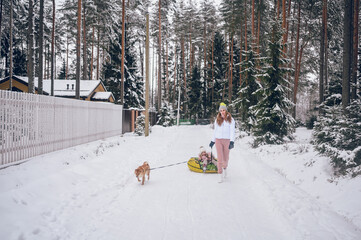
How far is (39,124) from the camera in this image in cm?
757

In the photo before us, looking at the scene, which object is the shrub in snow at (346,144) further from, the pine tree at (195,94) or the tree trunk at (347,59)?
the pine tree at (195,94)

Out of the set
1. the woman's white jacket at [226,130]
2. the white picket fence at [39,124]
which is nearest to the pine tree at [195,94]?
the white picket fence at [39,124]

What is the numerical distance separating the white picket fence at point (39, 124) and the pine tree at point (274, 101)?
A: 8.86 meters

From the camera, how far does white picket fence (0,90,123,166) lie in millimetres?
6188

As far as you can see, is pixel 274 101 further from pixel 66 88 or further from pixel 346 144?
pixel 66 88

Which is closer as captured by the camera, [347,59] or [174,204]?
[174,204]

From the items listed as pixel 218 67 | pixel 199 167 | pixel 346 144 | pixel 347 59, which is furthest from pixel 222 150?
pixel 218 67

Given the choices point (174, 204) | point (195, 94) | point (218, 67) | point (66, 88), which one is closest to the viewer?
point (174, 204)

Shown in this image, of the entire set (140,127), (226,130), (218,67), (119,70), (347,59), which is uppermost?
(218,67)

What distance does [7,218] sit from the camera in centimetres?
303

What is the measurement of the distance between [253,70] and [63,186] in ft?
52.7

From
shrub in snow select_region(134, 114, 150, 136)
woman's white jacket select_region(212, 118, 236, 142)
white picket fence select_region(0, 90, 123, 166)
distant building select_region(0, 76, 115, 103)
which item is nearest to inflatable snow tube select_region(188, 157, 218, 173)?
woman's white jacket select_region(212, 118, 236, 142)

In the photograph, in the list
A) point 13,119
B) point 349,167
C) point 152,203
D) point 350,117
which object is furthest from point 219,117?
point 13,119

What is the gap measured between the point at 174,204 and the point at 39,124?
5999 mm
